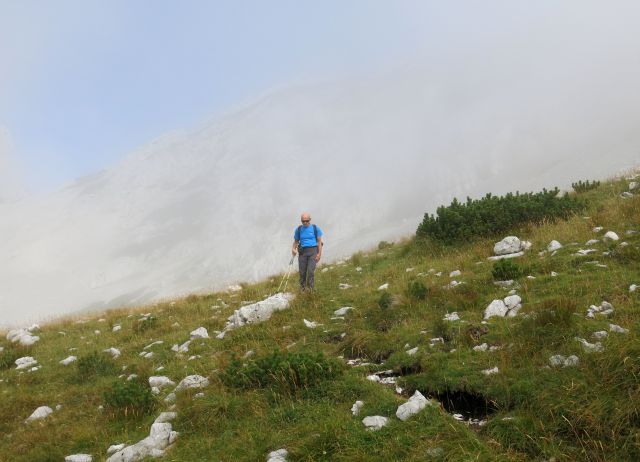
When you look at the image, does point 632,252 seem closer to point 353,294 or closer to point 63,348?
point 353,294

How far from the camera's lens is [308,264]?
1381 centimetres

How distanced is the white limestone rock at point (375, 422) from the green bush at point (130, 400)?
13.5ft

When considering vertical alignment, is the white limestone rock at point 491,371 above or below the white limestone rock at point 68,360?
above

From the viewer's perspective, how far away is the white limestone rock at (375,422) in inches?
213

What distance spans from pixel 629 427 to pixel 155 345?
10605 millimetres

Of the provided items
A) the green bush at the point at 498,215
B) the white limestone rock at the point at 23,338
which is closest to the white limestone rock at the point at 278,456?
the green bush at the point at 498,215

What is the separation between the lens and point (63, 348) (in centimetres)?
1376

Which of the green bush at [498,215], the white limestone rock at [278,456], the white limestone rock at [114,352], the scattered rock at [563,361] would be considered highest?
the green bush at [498,215]

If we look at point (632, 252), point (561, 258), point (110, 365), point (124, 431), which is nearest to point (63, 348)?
point (110, 365)

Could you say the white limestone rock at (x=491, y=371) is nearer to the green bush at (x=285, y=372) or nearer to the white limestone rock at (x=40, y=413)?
the green bush at (x=285, y=372)

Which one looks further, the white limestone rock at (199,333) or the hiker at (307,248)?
the hiker at (307,248)

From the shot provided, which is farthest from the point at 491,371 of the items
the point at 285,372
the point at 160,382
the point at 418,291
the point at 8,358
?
the point at 8,358

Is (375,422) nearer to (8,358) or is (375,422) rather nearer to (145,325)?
(145,325)

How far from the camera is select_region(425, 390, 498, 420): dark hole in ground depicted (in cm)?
576
